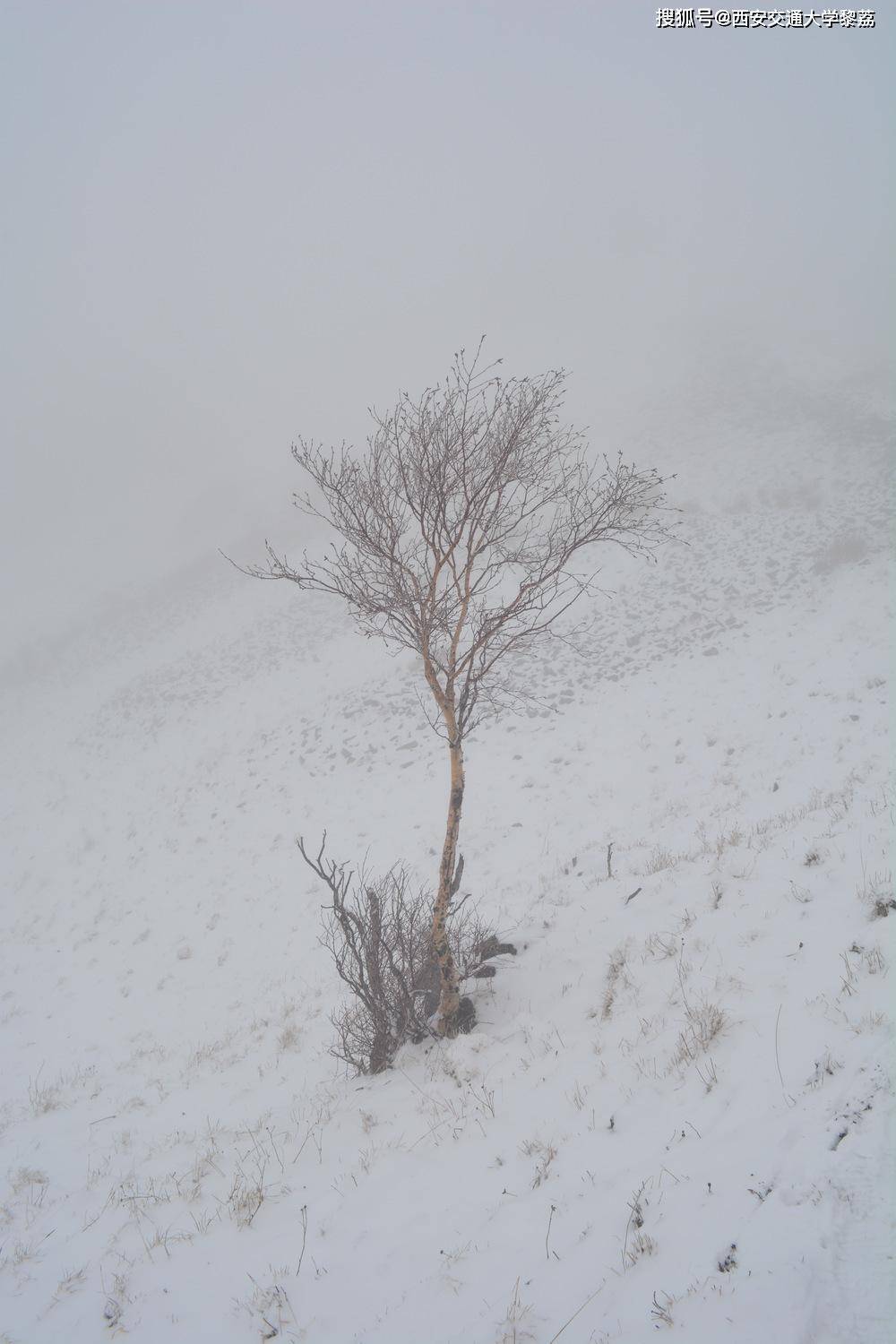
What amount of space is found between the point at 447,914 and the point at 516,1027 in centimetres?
124

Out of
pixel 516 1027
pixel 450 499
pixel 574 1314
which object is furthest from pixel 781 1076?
pixel 450 499

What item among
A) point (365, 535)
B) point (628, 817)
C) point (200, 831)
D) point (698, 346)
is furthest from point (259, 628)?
point (698, 346)

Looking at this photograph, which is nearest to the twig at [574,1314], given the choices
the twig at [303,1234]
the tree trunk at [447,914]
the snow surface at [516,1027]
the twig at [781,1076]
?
the snow surface at [516,1027]

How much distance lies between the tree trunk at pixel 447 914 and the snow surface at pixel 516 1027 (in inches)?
15.5

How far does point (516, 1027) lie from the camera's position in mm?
5469

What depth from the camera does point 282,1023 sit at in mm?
8125

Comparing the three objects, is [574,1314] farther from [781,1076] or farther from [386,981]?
[386,981]

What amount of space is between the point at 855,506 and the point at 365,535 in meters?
24.3

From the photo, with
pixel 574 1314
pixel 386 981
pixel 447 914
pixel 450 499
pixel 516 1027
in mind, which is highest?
pixel 450 499

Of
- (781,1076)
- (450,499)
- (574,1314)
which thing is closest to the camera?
(574,1314)

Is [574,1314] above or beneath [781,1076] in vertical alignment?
beneath

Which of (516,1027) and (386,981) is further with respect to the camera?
(386,981)

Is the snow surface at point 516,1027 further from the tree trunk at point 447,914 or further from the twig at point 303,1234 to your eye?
the tree trunk at point 447,914

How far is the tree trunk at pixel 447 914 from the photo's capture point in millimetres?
5473
